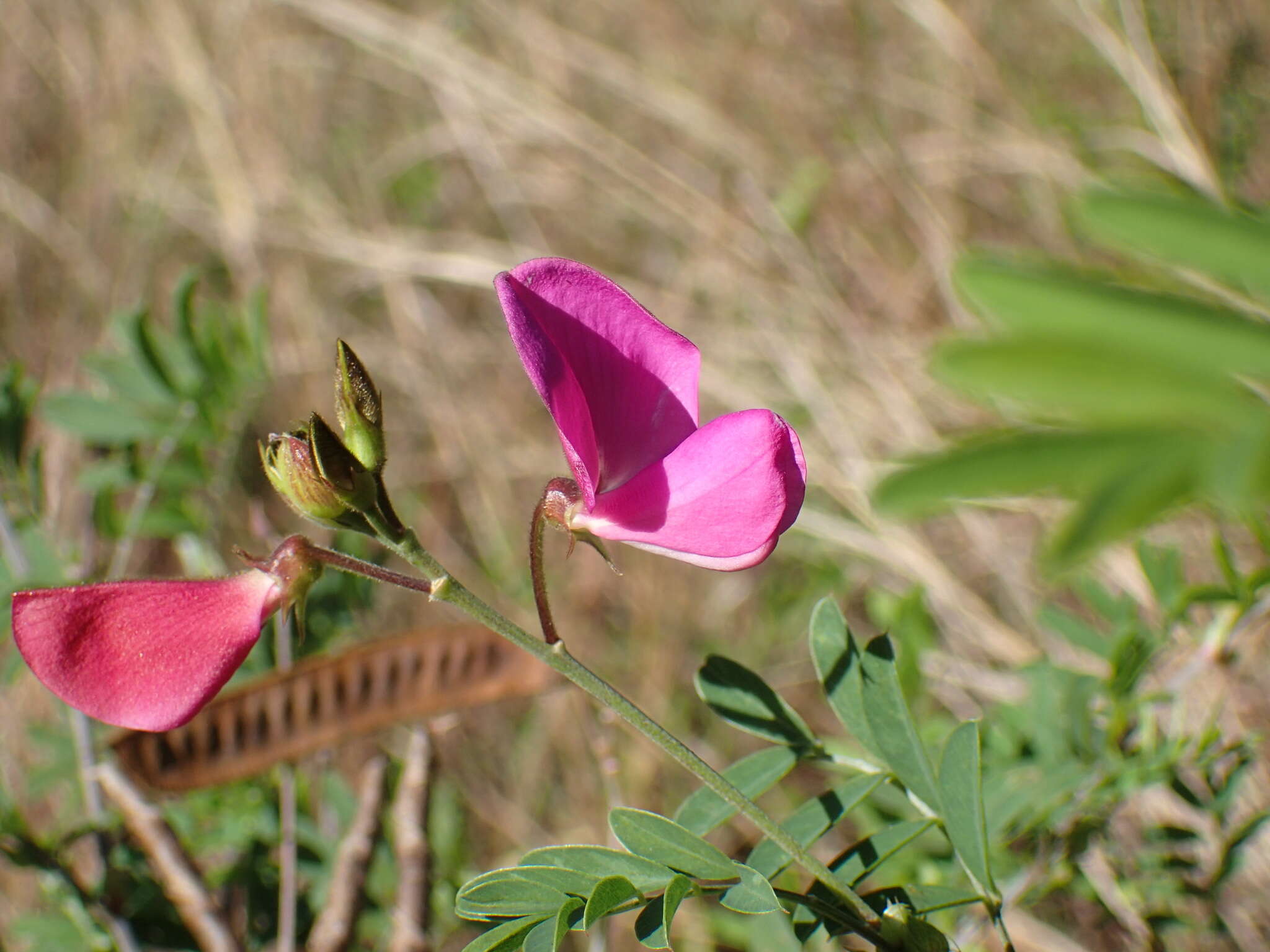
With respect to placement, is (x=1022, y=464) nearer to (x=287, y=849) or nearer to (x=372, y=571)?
(x=372, y=571)

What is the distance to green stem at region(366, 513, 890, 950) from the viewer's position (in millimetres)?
653

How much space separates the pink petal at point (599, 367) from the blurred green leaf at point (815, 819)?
28cm

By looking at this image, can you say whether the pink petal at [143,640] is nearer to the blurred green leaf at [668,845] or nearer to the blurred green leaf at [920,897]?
the blurred green leaf at [668,845]

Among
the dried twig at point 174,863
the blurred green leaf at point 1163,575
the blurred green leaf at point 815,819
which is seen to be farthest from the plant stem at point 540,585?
the blurred green leaf at point 1163,575

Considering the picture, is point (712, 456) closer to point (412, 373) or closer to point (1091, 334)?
point (1091, 334)

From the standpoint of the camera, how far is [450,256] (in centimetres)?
244

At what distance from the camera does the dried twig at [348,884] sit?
1.01m

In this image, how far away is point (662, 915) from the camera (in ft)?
2.26

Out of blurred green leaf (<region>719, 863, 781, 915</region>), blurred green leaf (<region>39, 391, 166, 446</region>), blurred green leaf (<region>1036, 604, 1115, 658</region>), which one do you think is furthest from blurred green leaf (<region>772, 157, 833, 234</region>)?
blurred green leaf (<region>719, 863, 781, 915</region>)

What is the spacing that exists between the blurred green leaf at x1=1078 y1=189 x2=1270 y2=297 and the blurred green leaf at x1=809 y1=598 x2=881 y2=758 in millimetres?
322

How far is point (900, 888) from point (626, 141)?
2.84 m

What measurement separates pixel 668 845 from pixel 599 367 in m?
0.33

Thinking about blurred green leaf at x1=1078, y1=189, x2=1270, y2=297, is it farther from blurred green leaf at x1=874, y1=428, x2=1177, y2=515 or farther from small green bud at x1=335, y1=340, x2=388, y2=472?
small green bud at x1=335, y1=340, x2=388, y2=472

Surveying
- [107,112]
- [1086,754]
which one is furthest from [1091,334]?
[107,112]
